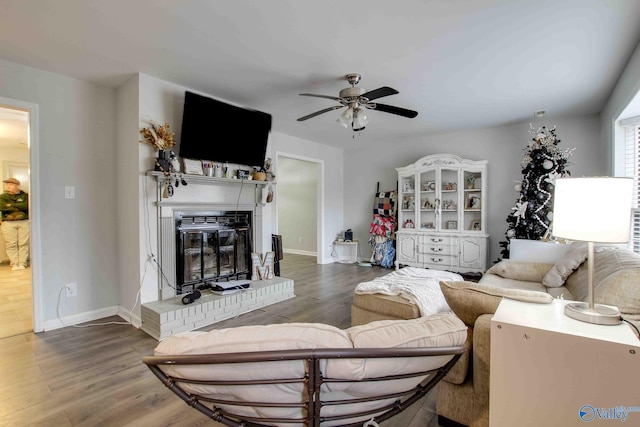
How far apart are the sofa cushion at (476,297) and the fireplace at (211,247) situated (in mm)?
2711

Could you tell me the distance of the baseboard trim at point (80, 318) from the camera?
2895 millimetres

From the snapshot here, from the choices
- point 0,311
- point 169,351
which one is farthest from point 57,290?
point 169,351

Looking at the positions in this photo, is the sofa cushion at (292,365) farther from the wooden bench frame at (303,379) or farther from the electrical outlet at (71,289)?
the electrical outlet at (71,289)

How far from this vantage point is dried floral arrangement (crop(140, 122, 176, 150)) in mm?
2951

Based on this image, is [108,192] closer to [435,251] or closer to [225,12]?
[225,12]

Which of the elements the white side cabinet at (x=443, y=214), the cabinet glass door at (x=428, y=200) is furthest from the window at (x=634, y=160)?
the cabinet glass door at (x=428, y=200)

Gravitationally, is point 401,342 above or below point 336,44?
below

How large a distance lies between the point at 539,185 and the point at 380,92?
9.45 ft

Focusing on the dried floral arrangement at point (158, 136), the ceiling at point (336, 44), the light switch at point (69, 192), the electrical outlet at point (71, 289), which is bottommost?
the electrical outlet at point (71, 289)

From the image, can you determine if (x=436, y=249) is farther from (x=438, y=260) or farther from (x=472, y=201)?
(x=472, y=201)

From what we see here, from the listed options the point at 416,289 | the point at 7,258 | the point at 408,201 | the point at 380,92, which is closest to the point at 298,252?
the point at 408,201

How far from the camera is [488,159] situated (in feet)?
16.6

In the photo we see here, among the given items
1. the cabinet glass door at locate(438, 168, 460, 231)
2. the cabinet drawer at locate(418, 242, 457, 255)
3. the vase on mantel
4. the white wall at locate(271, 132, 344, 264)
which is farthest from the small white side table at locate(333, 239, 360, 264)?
the vase on mantel

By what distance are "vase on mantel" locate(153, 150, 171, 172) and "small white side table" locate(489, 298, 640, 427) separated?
2967mm
